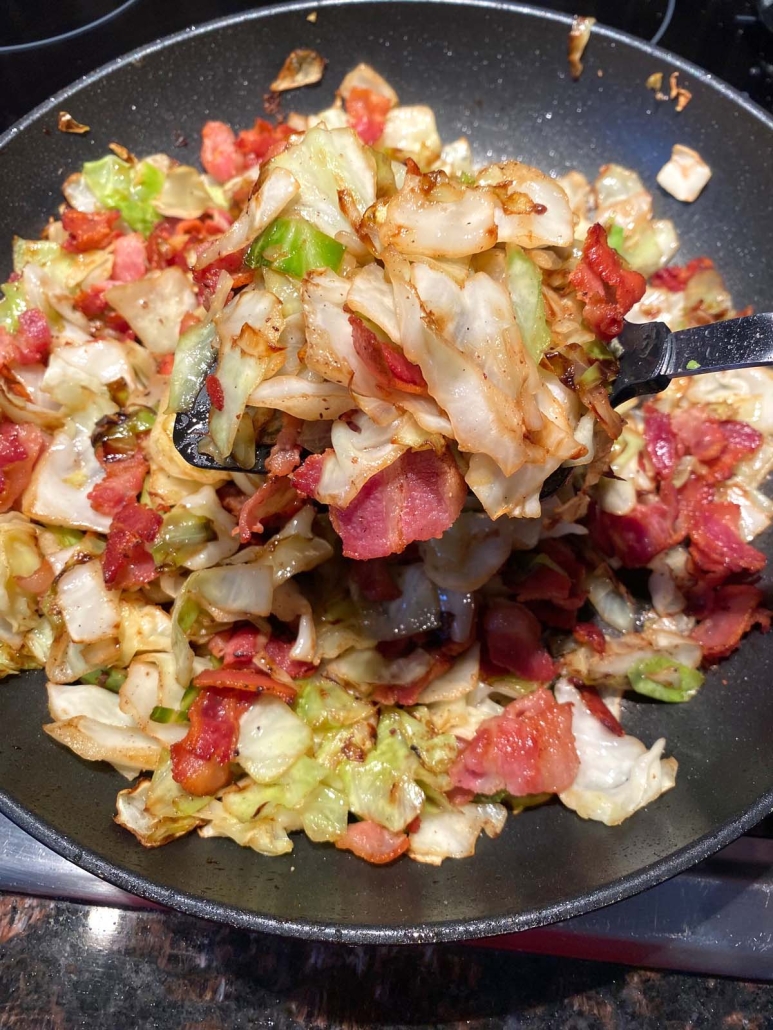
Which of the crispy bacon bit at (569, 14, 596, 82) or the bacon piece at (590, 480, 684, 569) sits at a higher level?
the crispy bacon bit at (569, 14, 596, 82)

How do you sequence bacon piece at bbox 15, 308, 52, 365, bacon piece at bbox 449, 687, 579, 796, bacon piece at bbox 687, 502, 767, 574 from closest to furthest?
1. bacon piece at bbox 449, 687, 579, 796
2. bacon piece at bbox 687, 502, 767, 574
3. bacon piece at bbox 15, 308, 52, 365

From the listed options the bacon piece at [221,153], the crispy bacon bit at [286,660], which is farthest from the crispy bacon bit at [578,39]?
the crispy bacon bit at [286,660]

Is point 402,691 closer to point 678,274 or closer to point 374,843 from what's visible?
point 374,843

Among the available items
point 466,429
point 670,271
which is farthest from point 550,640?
point 670,271

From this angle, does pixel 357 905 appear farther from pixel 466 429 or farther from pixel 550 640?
pixel 466 429

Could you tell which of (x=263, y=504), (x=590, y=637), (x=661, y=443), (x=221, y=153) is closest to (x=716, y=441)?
(x=661, y=443)

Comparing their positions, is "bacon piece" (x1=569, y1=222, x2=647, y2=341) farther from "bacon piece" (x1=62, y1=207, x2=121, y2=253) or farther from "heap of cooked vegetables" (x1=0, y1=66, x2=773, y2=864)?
"bacon piece" (x1=62, y1=207, x2=121, y2=253)

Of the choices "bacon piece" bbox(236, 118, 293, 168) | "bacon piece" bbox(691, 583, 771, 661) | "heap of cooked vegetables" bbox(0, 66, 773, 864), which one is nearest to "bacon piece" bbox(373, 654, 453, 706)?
"heap of cooked vegetables" bbox(0, 66, 773, 864)
